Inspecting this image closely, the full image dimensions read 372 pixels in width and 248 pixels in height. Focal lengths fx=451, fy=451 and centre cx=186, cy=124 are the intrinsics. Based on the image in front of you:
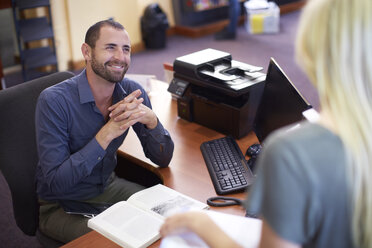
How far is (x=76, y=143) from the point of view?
6.21 ft

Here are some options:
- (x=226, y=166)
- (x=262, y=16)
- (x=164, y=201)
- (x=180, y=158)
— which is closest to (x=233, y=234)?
(x=164, y=201)

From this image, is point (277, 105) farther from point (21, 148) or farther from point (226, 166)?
point (21, 148)

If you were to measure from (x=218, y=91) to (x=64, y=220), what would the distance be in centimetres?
94

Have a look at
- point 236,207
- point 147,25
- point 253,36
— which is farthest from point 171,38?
point 236,207

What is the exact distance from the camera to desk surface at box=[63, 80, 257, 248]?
163 centimetres

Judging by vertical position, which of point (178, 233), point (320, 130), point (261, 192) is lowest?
point (178, 233)

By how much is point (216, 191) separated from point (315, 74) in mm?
1016

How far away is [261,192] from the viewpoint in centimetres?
82

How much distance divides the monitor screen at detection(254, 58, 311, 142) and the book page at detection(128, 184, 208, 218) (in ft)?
1.48

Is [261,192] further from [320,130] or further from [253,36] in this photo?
[253,36]

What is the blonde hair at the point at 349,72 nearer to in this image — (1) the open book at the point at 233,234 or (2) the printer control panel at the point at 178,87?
(1) the open book at the point at 233,234

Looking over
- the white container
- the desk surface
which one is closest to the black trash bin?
the white container

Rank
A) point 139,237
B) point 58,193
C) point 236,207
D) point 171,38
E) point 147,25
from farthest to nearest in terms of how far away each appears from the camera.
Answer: point 171,38
point 147,25
point 58,193
point 236,207
point 139,237

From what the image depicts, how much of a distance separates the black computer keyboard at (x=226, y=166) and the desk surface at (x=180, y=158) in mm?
27
